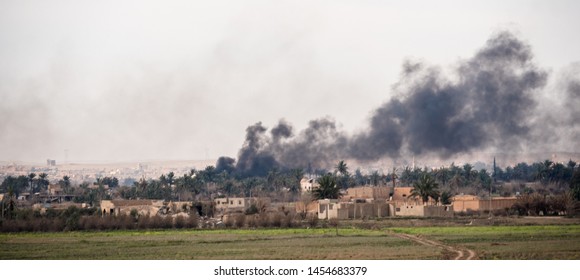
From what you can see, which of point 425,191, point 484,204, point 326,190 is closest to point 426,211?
point 484,204

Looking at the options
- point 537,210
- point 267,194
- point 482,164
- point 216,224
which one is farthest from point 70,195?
point 482,164

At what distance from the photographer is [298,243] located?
5209cm

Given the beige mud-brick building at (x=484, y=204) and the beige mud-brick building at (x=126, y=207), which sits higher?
the beige mud-brick building at (x=484, y=204)

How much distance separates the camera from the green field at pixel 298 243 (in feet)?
148

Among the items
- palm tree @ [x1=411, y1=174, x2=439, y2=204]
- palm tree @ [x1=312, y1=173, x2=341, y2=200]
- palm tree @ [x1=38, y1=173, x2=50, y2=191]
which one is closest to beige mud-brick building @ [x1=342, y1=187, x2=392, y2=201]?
palm tree @ [x1=312, y1=173, x2=341, y2=200]

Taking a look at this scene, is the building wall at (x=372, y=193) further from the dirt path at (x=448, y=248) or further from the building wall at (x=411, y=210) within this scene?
the dirt path at (x=448, y=248)

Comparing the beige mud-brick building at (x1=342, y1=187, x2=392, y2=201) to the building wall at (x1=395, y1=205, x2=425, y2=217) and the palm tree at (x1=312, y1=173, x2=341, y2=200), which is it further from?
the building wall at (x1=395, y1=205, x2=425, y2=217)

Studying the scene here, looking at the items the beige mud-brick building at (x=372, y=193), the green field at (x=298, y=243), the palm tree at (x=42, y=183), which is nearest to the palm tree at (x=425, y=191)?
the beige mud-brick building at (x=372, y=193)

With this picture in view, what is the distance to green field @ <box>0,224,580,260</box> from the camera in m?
45.0

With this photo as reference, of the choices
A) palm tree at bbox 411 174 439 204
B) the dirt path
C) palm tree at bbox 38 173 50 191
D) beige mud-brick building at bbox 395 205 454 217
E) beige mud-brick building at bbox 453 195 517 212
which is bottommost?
the dirt path

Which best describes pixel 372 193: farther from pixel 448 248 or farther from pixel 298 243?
pixel 448 248
